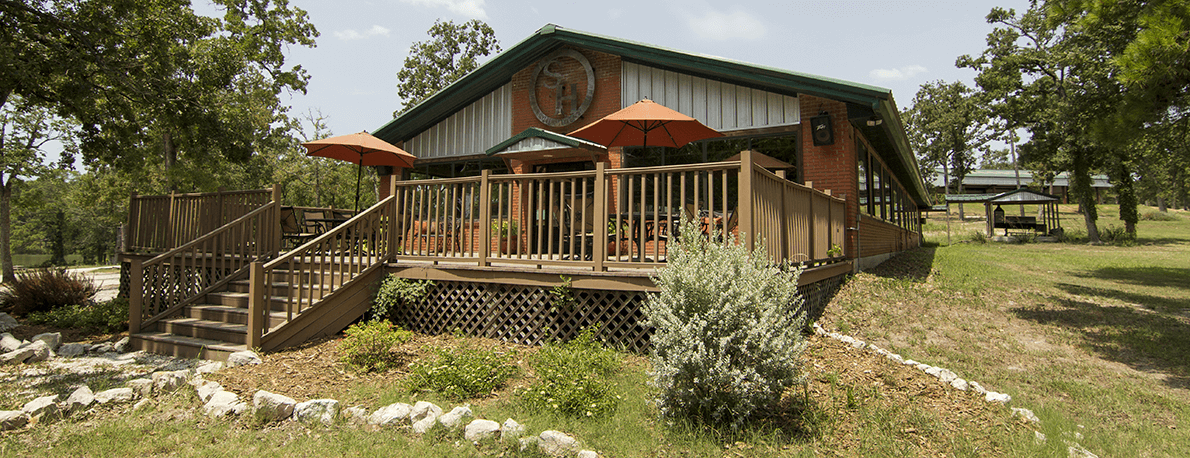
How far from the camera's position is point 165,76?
943 centimetres

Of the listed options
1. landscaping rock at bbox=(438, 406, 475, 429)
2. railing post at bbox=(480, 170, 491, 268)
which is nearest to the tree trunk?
railing post at bbox=(480, 170, 491, 268)

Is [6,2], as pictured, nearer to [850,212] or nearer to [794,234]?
[794,234]

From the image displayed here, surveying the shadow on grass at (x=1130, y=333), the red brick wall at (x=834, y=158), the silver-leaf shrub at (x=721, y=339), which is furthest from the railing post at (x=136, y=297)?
the shadow on grass at (x=1130, y=333)

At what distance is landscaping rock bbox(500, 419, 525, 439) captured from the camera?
3.38 metres

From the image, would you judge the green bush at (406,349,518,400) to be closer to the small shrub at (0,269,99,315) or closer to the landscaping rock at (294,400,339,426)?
the landscaping rock at (294,400,339,426)

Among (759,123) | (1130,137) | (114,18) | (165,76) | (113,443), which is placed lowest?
(113,443)

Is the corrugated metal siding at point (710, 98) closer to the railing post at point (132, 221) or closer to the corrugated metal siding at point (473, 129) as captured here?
the corrugated metal siding at point (473, 129)

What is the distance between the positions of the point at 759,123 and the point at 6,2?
34.6ft

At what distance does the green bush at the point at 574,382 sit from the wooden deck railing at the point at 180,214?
5705 mm

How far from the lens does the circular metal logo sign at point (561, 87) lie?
10508 mm

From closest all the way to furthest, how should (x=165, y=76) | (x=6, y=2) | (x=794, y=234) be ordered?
(x=794, y=234)
(x=6, y=2)
(x=165, y=76)

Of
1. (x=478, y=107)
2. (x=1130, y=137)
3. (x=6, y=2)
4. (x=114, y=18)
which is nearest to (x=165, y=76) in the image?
(x=114, y=18)

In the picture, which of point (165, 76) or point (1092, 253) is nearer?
point (165, 76)

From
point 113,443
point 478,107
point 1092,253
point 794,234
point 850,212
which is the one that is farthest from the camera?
point 1092,253
